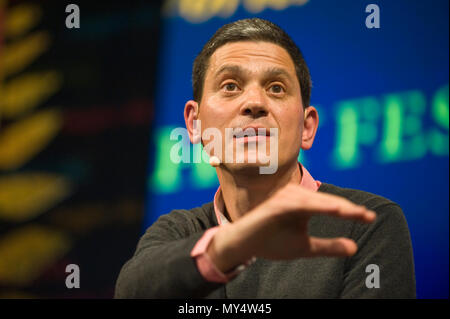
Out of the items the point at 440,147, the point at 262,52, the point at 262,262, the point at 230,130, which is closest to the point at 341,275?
the point at 262,262

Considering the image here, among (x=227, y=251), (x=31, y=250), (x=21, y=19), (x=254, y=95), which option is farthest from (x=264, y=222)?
(x=21, y=19)

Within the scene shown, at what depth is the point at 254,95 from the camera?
4.95 ft

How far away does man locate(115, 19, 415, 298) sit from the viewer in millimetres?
966

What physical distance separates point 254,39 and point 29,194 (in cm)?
152

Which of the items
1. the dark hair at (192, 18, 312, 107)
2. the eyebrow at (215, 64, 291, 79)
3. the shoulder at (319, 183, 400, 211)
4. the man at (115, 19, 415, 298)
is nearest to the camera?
the man at (115, 19, 415, 298)

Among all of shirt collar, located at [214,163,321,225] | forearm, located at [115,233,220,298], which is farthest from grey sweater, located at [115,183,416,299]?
shirt collar, located at [214,163,321,225]

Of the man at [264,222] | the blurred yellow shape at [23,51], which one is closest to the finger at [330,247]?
the man at [264,222]

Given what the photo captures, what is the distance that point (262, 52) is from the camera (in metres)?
1.62

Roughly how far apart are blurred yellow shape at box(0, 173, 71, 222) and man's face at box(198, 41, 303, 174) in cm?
117

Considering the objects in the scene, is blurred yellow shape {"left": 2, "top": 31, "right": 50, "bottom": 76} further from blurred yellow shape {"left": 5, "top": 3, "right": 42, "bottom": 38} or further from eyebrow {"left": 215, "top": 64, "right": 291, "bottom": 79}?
eyebrow {"left": 215, "top": 64, "right": 291, "bottom": 79}

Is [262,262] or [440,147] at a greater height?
[440,147]

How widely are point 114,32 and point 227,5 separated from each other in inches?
24.7

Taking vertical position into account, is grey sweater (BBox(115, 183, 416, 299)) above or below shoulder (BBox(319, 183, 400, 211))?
below

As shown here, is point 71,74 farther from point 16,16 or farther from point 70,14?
point 16,16
